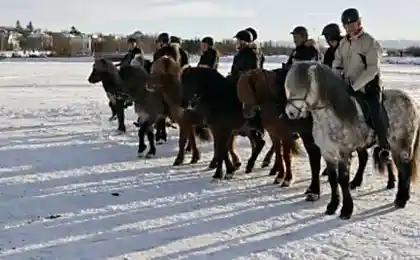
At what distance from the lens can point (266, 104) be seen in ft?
25.6

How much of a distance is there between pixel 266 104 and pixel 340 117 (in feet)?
5.41

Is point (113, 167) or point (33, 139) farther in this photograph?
point (33, 139)

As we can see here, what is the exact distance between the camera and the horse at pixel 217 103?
27.3 feet

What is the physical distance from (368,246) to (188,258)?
69.0 inches

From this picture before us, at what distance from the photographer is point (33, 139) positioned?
12.0 metres

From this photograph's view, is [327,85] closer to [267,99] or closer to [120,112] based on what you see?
[267,99]

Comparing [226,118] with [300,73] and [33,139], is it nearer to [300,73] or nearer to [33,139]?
[300,73]

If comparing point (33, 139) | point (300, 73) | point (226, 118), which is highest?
point (300, 73)

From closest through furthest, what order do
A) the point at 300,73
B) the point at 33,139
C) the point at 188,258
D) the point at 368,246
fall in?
the point at 188,258 → the point at 368,246 → the point at 300,73 → the point at 33,139

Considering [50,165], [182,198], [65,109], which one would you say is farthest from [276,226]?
[65,109]

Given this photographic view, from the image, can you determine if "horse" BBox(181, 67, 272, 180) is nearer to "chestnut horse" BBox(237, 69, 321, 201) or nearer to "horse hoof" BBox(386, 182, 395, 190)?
"chestnut horse" BBox(237, 69, 321, 201)

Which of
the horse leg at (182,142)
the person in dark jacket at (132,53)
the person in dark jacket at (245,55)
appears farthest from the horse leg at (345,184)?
the person in dark jacket at (132,53)

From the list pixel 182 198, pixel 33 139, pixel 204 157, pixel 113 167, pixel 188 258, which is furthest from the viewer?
pixel 33 139

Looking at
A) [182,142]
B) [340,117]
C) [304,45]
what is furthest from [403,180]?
[182,142]
